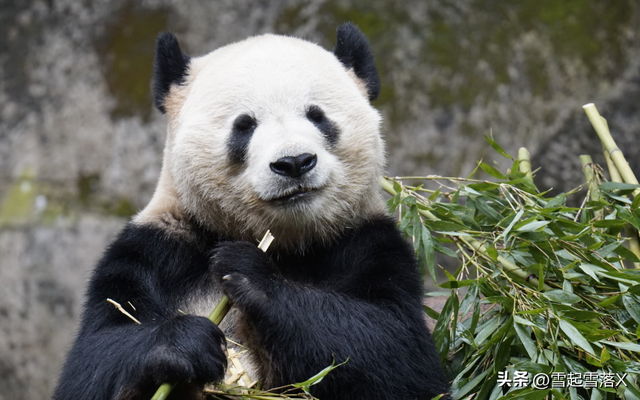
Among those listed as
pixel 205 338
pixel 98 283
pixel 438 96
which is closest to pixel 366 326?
pixel 205 338

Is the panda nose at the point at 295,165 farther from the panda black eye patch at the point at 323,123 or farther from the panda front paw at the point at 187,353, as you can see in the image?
the panda front paw at the point at 187,353

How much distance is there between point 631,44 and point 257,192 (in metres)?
5.34

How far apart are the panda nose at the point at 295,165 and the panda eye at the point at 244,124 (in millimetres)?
331

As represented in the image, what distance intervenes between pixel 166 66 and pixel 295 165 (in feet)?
3.99

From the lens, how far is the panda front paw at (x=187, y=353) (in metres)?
2.53

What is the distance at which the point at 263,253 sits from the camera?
292cm

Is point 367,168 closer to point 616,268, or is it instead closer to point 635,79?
point 616,268

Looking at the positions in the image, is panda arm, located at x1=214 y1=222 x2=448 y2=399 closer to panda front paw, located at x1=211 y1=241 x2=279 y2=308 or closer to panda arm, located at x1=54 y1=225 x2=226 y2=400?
panda front paw, located at x1=211 y1=241 x2=279 y2=308

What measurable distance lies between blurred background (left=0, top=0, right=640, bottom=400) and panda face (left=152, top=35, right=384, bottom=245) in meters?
3.79

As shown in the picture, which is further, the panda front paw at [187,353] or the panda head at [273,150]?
the panda head at [273,150]

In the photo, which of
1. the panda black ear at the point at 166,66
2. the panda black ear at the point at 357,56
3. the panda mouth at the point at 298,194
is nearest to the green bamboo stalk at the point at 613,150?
the panda black ear at the point at 357,56

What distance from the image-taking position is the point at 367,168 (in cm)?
323

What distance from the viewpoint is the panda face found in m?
2.98

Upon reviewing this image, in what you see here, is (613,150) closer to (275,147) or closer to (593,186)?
(593,186)
